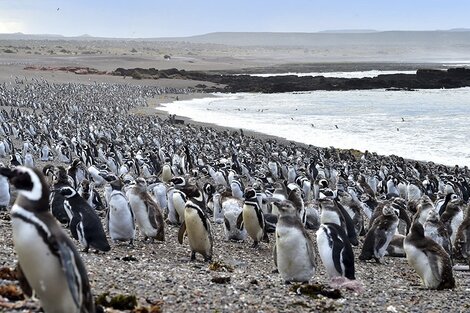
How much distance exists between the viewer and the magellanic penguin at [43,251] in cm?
439

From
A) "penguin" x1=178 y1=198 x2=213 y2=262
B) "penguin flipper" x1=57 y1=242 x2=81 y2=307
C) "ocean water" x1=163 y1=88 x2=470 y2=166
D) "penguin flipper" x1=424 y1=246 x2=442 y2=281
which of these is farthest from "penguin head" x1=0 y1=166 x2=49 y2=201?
"ocean water" x1=163 y1=88 x2=470 y2=166

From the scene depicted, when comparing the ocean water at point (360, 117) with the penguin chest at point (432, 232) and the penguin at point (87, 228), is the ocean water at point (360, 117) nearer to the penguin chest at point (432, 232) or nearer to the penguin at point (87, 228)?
the penguin chest at point (432, 232)

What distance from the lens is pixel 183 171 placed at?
765 inches

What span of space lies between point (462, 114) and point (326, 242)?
34.3 meters

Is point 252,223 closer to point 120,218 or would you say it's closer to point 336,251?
point 120,218

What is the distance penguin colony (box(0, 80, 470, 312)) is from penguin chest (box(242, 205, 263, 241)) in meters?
0.02

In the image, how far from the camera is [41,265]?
441 centimetres

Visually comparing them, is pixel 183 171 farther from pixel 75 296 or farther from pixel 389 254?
pixel 75 296

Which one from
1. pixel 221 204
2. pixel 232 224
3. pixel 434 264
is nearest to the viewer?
pixel 434 264

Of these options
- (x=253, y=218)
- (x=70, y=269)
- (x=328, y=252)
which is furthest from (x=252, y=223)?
(x=70, y=269)

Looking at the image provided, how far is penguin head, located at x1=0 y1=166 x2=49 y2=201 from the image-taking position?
14.6 ft

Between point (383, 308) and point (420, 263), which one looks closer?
point (383, 308)

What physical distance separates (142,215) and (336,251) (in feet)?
11.0

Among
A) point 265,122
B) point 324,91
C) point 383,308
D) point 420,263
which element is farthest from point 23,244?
point 324,91
